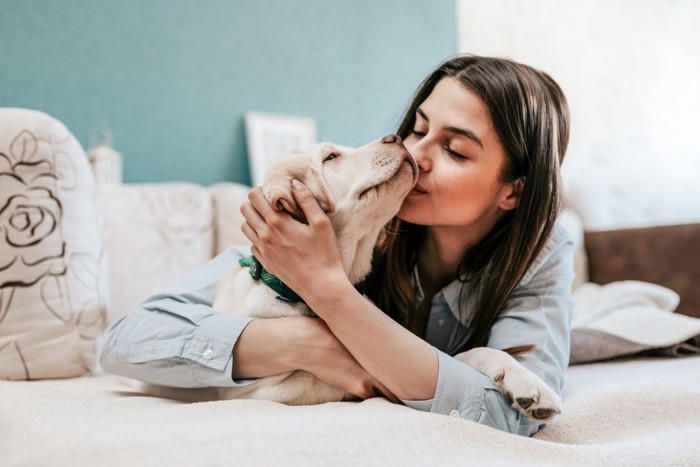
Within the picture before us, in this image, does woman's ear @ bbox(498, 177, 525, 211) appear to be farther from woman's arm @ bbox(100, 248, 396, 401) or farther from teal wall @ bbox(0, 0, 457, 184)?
teal wall @ bbox(0, 0, 457, 184)

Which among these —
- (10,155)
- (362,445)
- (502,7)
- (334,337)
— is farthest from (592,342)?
(502,7)

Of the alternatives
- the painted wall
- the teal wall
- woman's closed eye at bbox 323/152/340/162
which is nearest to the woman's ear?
woman's closed eye at bbox 323/152/340/162

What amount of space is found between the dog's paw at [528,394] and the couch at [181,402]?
0.07 m

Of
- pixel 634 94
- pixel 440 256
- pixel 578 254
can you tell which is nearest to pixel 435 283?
pixel 440 256

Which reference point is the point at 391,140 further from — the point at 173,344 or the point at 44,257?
the point at 44,257

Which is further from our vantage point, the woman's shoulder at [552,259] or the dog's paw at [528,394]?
the woman's shoulder at [552,259]

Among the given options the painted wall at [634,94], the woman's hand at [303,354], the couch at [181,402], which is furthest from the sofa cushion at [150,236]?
the painted wall at [634,94]

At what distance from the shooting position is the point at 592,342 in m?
1.68

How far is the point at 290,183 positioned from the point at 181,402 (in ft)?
1.71

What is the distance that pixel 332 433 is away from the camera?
32.1 inches

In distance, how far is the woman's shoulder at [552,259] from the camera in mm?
1273

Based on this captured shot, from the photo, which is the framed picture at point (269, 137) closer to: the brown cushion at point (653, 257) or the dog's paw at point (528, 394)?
the brown cushion at point (653, 257)

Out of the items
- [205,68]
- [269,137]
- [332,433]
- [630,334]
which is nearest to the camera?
[332,433]

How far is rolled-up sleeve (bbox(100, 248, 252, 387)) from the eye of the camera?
110 cm
